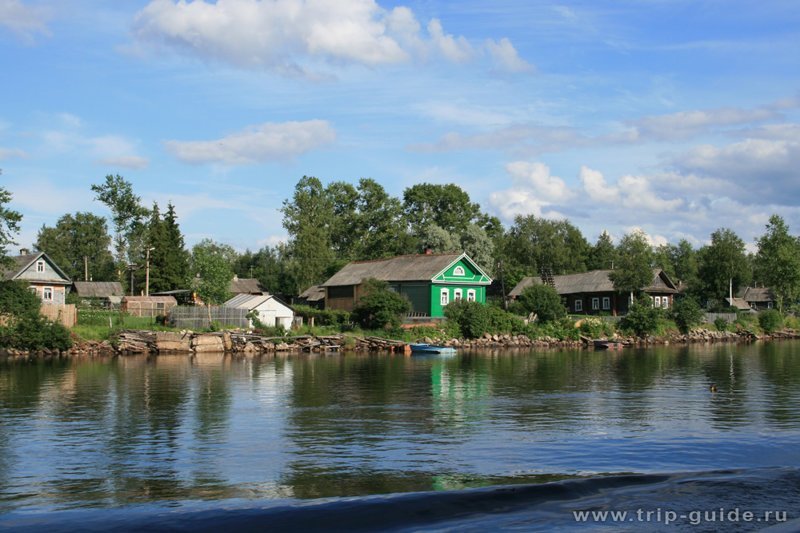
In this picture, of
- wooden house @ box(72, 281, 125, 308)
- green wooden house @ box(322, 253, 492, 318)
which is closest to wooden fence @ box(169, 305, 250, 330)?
green wooden house @ box(322, 253, 492, 318)

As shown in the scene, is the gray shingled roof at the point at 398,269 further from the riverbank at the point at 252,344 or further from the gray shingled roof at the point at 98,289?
the gray shingled roof at the point at 98,289

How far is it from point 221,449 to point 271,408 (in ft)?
25.2

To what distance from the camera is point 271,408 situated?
91.2ft

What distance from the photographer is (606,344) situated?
6794 cm

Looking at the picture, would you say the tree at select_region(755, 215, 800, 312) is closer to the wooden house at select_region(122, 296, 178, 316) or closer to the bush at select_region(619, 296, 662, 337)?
the bush at select_region(619, 296, 662, 337)

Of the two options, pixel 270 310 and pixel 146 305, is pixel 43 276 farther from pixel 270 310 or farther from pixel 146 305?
pixel 270 310

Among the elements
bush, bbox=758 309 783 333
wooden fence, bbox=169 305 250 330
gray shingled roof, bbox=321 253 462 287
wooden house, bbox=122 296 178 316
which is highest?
gray shingled roof, bbox=321 253 462 287

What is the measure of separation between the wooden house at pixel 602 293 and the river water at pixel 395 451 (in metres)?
45.7

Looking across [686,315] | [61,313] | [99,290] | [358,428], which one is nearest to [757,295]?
[686,315]

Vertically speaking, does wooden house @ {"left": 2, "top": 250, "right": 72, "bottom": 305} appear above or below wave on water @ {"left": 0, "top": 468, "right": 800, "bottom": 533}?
above

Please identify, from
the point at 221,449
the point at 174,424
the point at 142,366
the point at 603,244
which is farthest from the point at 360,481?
the point at 603,244

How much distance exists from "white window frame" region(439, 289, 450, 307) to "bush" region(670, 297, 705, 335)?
84.0 ft

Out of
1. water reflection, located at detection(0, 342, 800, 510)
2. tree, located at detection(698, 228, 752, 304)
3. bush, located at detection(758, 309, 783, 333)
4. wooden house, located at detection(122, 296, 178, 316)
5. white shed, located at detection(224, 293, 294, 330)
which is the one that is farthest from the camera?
tree, located at detection(698, 228, 752, 304)

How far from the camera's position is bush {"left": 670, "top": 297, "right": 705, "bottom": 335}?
7856 cm
